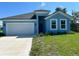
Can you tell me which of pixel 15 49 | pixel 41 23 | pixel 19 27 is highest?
pixel 15 49

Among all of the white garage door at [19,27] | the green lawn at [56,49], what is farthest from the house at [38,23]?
the green lawn at [56,49]

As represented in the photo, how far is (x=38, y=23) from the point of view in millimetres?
27359

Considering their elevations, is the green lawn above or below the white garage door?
above

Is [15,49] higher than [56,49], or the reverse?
[56,49]

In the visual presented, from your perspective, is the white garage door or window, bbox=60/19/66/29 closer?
window, bbox=60/19/66/29

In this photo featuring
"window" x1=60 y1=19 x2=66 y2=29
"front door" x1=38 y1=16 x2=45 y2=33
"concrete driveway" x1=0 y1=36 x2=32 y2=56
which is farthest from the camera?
"front door" x1=38 y1=16 x2=45 y2=33

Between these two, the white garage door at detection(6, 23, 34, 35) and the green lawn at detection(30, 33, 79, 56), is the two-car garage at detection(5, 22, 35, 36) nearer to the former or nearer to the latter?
the white garage door at detection(6, 23, 34, 35)

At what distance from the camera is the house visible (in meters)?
25.9

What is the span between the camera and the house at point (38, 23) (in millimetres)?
25859

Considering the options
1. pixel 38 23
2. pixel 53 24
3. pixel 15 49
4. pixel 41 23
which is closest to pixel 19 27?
pixel 38 23

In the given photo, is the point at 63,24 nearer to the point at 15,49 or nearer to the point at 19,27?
the point at 19,27

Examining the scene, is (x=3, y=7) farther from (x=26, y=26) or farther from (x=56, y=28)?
(x=56, y=28)

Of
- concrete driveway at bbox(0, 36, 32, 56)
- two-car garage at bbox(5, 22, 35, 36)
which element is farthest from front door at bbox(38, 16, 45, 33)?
concrete driveway at bbox(0, 36, 32, 56)

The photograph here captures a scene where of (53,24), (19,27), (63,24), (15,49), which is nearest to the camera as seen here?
(15,49)
